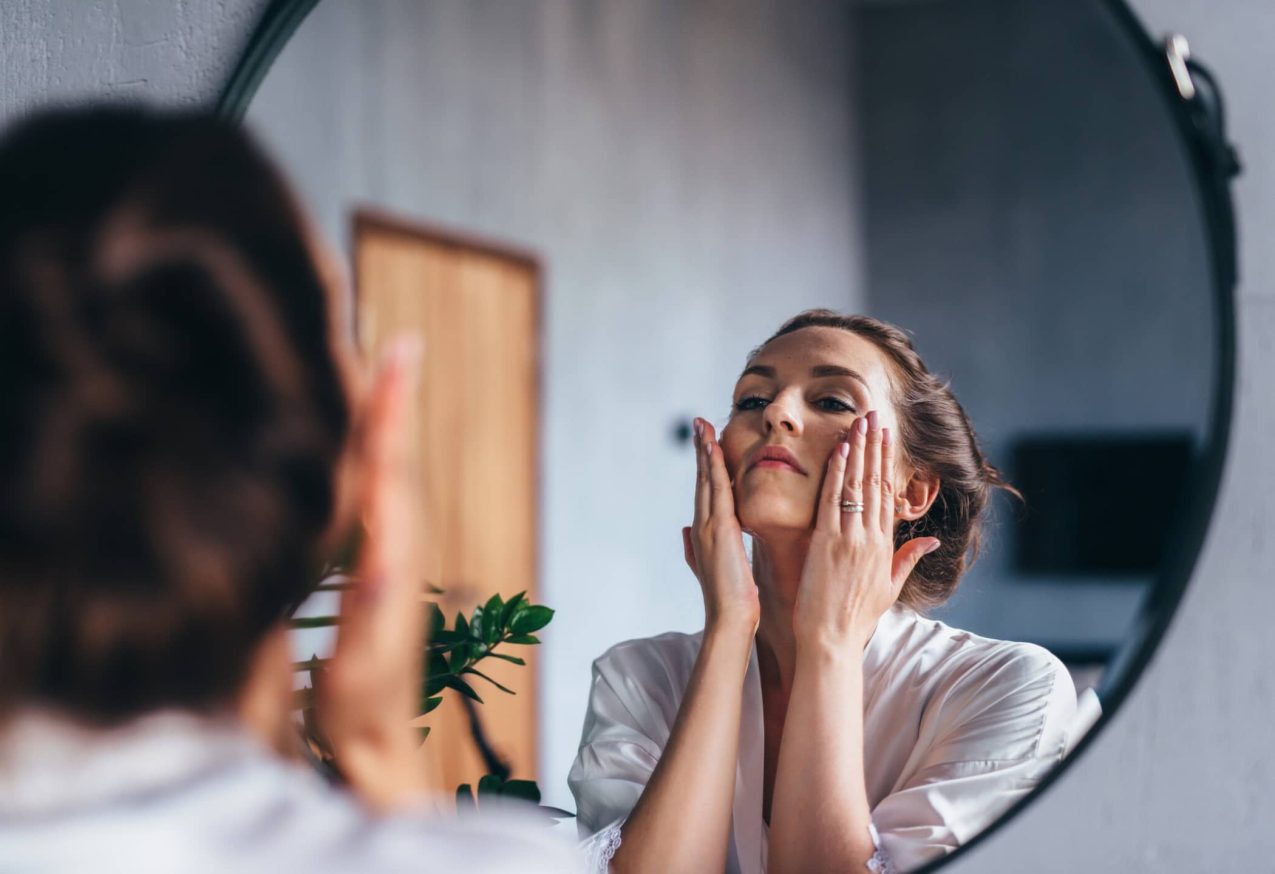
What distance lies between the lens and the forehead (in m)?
0.72

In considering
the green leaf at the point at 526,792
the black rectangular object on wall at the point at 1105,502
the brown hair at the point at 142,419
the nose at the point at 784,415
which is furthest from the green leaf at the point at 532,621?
the brown hair at the point at 142,419

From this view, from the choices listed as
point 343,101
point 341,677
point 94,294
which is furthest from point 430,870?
point 343,101

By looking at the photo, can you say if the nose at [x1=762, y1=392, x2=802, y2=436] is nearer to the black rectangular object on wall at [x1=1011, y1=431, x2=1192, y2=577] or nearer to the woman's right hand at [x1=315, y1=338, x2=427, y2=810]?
the black rectangular object on wall at [x1=1011, y1=431, x2=1192, y2=577]

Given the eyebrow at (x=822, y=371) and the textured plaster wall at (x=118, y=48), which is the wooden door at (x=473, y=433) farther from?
the textured plaster wall at (x=118, y=48)

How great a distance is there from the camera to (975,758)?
2.29 ft

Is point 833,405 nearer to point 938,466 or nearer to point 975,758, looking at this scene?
point 938,466

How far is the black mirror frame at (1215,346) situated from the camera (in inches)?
26.5

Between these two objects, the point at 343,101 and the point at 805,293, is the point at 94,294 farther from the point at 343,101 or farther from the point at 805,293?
the point at 343,101

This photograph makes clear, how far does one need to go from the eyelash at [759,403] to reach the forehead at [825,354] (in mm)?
19

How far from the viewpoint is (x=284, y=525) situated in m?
0.37

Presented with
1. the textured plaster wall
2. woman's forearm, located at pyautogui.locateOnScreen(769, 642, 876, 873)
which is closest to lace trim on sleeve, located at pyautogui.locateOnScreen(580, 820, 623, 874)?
woman's forearm, located at pyautogui.locateOnScreen(769, 642, 876, 873)

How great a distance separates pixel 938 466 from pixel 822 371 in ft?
0.31

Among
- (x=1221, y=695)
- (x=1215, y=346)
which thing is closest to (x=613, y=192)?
(x=1215, y=346)

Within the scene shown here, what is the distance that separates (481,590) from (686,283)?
0.27 metres
